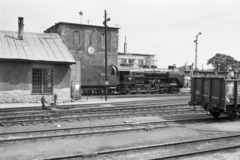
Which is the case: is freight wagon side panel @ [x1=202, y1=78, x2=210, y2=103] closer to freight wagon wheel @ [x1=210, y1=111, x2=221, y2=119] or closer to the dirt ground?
freight wagon wheel @ [x1=210, y1=111, x2=221, y2=119]

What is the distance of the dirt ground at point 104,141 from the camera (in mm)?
7500

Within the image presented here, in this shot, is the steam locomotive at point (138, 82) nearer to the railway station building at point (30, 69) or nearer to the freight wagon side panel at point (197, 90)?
the railway station building at point (30, 69)

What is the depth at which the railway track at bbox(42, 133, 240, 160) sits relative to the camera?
23.5 feet

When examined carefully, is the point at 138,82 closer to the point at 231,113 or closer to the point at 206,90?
the point at 206,90

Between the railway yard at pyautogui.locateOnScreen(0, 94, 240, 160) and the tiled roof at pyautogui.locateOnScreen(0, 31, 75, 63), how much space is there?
710cm

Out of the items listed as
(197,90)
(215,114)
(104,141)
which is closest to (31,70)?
(197,90)

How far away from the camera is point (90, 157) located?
7148 millimetres

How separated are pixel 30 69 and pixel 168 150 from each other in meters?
15.1

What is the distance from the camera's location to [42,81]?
20.6 m

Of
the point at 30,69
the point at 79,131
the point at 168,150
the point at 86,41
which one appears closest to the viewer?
the point at 168,150

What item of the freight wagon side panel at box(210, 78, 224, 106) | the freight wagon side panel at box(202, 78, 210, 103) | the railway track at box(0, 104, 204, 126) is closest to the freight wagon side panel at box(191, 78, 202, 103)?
the freight wagon side panel at box(202, 78, 210, 103)

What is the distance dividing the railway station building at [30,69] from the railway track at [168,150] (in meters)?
14.2

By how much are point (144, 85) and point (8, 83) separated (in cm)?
1699

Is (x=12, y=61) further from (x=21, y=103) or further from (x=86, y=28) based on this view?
(x=86, y=28)
